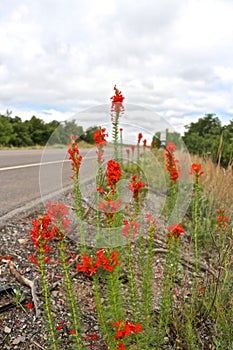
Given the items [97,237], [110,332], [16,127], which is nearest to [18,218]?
[97,237]

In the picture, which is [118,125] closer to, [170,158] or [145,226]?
[170,158]

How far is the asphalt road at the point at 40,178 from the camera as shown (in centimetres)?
297

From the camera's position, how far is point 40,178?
3.32 metres

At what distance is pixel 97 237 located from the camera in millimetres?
2959

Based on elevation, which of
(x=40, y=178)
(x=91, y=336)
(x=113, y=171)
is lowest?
(x=91, y=336)

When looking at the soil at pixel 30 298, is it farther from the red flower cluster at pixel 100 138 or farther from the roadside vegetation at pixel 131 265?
the red flower cluster at pixel 100 138

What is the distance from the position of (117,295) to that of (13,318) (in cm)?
102

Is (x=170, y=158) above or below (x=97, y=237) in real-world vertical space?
above

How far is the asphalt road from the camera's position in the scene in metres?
2.97

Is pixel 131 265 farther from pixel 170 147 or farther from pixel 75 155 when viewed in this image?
pixel 170 147

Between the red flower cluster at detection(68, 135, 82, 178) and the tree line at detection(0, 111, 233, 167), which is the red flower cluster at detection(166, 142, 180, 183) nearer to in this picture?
the tree line at detection(0, 111, 233, 167)

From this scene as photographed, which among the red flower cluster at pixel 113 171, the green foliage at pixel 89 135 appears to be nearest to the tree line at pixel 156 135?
the green foliage at pixel 89 135

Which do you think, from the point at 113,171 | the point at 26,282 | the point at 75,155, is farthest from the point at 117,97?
the point at 26,282

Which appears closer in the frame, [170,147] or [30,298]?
[30,298]
